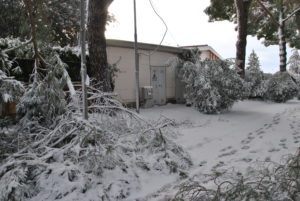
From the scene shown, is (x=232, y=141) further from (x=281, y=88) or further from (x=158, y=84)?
(x=281, y=88)

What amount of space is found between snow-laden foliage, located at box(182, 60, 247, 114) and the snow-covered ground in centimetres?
59

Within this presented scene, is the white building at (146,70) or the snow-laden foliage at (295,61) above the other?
the snow-laden foliage at (295,61)

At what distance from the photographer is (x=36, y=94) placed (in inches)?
179

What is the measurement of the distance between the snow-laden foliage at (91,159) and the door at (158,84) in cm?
768

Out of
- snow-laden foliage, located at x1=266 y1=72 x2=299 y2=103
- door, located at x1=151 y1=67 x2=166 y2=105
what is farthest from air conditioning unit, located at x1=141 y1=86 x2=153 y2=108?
snow-laden foliage, located at x1=266 y1=72 x2=299 y2=103

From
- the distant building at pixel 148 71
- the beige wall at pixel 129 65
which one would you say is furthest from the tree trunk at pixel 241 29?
the beige wall at pixel 129 65

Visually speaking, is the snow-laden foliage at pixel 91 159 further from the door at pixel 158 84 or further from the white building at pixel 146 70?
the door at pixel 158 84

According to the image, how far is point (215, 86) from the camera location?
1030cm

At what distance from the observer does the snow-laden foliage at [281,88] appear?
15.0 m

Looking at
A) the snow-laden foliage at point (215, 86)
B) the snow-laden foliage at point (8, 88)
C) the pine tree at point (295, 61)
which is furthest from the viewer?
the pine tree at point (295, 61)

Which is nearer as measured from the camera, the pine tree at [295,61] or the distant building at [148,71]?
the distant building at [148,71]

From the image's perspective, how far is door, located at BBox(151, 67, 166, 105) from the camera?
500 inches

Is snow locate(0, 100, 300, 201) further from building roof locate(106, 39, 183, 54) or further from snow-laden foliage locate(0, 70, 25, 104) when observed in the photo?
building roof locate(106, 39, 183, 54)

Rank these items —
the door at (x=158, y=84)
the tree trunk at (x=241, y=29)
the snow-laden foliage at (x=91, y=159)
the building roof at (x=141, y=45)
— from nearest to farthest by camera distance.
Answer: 1. the snow-laden foliage at (x=91, y=159)
2. the building roof at (x=141, y=45)
3. the door at (x=158, y=84)
4. the tree trunk at (x=241, y=29)
